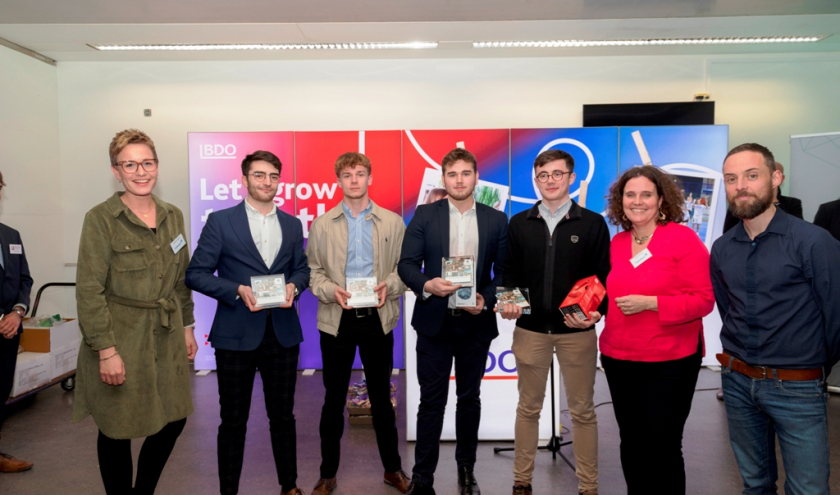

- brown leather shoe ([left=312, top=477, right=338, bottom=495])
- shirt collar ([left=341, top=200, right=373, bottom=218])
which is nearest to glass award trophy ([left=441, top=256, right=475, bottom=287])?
shirt collar ([left=341, top=200, right=373, bottom=218])

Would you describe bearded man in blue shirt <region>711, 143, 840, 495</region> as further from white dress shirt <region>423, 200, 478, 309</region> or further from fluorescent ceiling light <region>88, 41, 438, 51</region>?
fluorescent ceiling light <region>88, 41, 438, 51</region>

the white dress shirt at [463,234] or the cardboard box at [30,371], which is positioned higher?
the white dress shirt at [463,234]

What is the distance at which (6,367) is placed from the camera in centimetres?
316

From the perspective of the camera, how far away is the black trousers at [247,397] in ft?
8.26

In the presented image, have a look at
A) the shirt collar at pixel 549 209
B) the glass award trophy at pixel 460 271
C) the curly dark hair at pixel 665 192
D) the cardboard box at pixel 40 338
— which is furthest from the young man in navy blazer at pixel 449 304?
the cardboard box at pixel 40 338

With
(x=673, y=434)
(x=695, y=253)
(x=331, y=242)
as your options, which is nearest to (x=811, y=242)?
(x=695, y=253)

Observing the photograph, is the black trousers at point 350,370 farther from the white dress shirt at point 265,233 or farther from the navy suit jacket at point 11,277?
the navy suit jacket at point 11,277

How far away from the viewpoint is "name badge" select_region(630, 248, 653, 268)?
2256 mm

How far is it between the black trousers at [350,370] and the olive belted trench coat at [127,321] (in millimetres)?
764

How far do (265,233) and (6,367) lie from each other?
200 centimetres

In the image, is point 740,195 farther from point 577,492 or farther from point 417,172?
point 417,172

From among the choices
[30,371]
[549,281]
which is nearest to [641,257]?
[549,281]

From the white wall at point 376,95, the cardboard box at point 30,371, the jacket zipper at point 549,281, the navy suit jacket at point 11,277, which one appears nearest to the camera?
the jacket zipper at point 549,281

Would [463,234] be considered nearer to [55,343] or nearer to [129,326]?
[129,326]
